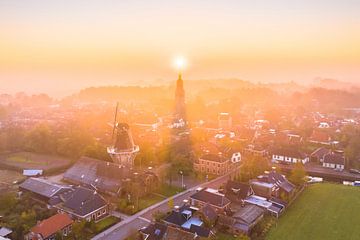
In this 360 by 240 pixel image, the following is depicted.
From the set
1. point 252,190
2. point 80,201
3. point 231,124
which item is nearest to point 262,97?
point 231,124

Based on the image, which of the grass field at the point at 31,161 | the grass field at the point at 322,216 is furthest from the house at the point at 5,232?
the grass field at the point at 322,216

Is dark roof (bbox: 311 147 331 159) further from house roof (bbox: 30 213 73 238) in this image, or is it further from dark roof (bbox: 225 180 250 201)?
house roof (bbox: 30 213 73 238)

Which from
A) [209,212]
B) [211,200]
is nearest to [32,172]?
[211,200]

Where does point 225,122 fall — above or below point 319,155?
above

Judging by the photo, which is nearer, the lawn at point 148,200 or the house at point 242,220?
the house at point 242,220

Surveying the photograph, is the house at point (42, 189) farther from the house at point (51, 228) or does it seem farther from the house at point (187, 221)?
the house at point (187, 221)

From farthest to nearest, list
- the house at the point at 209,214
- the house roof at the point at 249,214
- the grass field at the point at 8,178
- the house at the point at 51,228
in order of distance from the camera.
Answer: the grass field at the point at 8,178, the house at the point at 209,214, the house roof at the point at 249,214, the house at the point at 51,228

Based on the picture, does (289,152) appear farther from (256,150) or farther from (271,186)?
(271,186)
